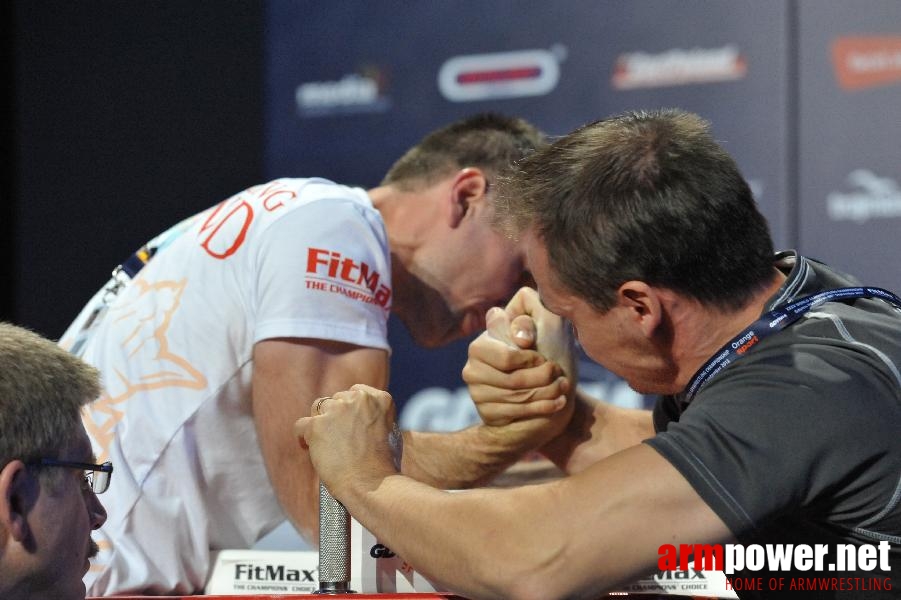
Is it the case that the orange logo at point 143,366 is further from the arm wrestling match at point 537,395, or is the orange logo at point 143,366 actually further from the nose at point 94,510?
the nose at point 94,510

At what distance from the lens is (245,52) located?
3.66 metres

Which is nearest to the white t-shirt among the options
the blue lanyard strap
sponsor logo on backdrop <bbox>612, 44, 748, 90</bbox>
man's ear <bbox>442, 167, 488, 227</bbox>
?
man's ear <bbox>442, 167, 488, 227</bbox>

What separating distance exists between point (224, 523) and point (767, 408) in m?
1.01

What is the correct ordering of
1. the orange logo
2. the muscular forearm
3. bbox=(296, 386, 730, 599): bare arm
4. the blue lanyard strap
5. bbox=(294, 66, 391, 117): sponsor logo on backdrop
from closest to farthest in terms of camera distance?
1. bbox=(296, 386, 730, 599): bare arm
2. the blue lanyard strap
3. the orange logo
4. the muscular forearm
5. bbox=(294, 66, 391, 117): sponsor logo on backdrop

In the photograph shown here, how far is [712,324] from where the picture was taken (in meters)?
1.27

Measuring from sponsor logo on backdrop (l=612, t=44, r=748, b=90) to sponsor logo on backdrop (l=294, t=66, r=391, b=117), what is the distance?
0.72 meters

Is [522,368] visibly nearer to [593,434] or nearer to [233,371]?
[593,434]

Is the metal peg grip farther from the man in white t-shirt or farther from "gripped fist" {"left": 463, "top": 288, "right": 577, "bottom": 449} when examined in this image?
"gripped fist" {"left": 463, "top": 288, "right": 577, "bottom": 449}

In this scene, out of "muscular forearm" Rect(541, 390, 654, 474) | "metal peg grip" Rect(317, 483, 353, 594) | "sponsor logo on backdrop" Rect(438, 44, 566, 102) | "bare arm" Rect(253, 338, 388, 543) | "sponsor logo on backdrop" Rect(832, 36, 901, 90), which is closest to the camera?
"metal peg grip" Rect(317, 483, 353, 594)

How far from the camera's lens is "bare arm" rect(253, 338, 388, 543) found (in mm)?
1649

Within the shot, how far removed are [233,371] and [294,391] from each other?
162 millimetres

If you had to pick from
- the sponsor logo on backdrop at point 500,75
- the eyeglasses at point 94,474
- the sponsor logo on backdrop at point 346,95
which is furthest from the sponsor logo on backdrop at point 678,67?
the eyeglasses at point 94,474

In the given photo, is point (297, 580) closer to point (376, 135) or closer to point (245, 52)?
point (376, 135)

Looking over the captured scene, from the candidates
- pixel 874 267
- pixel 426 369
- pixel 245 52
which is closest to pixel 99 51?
pixel 245 52
